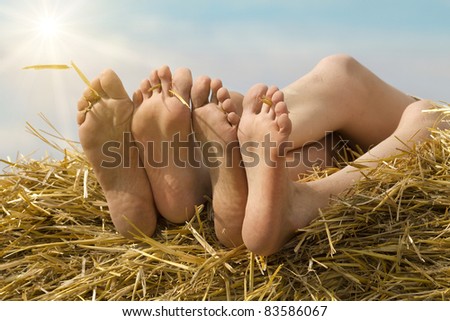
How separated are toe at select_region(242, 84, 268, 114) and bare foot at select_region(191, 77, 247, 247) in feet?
0.13

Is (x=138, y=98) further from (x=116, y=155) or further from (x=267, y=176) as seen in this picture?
(x=267, y=176)

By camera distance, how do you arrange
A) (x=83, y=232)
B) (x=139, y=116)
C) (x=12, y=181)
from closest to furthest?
(x=139, y=116) → (x=83, y=232) → (x=12, y=181)

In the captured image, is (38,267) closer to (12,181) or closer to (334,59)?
(12,181)

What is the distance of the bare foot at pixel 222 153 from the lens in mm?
1506

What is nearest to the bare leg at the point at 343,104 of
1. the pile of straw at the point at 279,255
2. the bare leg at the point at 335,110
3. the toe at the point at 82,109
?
the bare leg at the point at 335,110

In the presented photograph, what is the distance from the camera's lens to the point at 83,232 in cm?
171

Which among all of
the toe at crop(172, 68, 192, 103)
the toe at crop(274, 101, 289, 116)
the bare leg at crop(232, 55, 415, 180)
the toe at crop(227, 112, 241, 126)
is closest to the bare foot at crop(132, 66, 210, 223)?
the toe at crop(172, 68, 192, 103)

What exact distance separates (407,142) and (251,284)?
0.66 m

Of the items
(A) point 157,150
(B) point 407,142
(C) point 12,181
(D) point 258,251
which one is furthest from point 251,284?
(C) point 12,181

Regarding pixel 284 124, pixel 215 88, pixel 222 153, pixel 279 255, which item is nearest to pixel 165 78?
pixel 215 88

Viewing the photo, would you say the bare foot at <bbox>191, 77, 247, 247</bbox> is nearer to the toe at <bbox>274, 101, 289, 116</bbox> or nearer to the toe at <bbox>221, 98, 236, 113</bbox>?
the toe at <bbox>221, 98, 236, 113</bbox>

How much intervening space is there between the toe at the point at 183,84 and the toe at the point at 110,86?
142mm

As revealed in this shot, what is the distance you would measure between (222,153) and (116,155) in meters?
0.29
